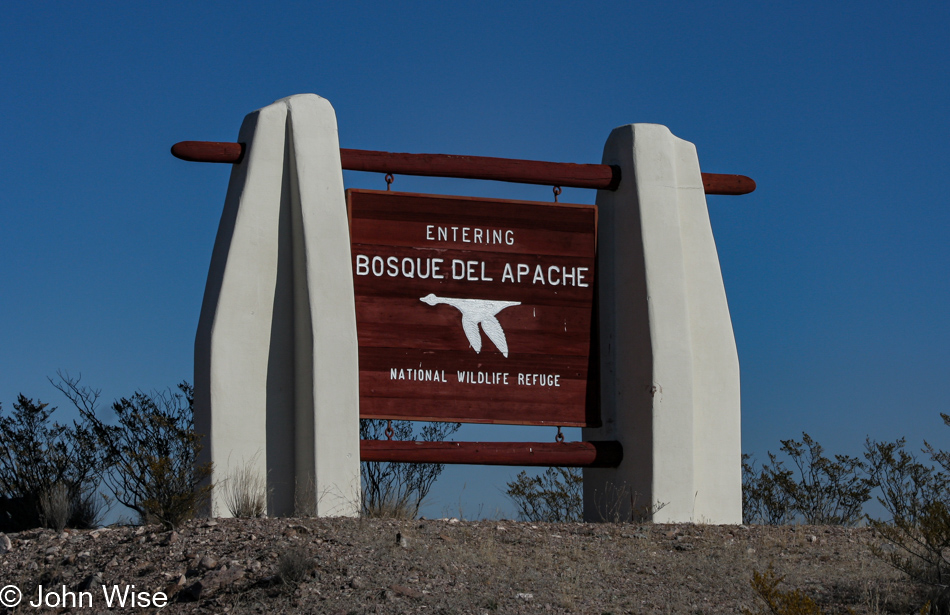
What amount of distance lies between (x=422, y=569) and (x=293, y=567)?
104 cm

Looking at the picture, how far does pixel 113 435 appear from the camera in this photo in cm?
1427

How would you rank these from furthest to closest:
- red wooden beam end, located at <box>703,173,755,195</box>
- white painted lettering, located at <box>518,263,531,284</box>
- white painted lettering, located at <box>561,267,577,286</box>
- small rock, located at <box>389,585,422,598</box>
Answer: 1. red wooden beam end, located at <box>703,173,755,195</box>
2. white painted lettering, located at <box>561,267,577,286</box>
3. white painted lettering, located at <box>518,263,531,284</box>
4. small rock, located at <box>389,585,422,598</box>

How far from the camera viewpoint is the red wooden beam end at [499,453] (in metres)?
11.1

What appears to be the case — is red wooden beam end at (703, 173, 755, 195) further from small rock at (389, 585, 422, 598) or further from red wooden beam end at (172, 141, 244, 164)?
small rock at (389, 585, 422, 598)

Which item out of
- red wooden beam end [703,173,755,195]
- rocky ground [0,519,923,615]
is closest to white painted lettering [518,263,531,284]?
red wooden beam end [703,173,755,195]

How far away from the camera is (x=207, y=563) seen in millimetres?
8242

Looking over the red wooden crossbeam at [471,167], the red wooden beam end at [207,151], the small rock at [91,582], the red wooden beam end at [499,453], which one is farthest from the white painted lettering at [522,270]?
the small rock at [91,582]

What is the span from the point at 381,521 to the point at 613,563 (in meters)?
2.21

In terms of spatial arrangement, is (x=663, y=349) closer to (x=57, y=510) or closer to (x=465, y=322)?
(x=465, y=322)

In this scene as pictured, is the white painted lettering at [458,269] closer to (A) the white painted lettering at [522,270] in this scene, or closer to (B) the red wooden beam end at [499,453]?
(A) the white painted lettering at [522,270]

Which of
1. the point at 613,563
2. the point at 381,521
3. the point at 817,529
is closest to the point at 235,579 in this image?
the point at 381,521

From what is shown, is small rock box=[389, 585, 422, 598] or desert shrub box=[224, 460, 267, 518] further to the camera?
desert shrub box=[224, 460, 267, 518]

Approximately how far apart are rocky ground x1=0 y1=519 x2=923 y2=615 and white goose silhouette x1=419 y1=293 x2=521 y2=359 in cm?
235

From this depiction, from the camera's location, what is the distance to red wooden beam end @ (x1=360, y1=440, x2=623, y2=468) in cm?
1107
